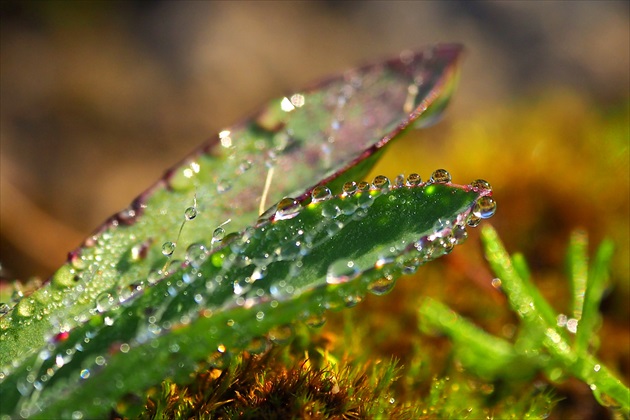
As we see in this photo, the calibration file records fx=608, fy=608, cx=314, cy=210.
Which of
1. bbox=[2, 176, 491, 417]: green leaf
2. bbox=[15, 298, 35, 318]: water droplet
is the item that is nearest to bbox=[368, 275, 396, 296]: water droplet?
bbox=[2, 176, 491, 417]: green leaf

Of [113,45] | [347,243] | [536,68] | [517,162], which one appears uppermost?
[113,45]

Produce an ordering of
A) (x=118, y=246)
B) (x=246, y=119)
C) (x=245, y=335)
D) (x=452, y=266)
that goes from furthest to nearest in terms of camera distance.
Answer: (x=452, y=266) < (x=246, y=119) < (x=118, y=246) < (x=245, y=335)

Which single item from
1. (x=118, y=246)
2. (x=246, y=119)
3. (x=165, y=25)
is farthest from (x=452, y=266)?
(x=165, y=25)

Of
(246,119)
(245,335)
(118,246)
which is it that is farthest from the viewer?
(246,119)

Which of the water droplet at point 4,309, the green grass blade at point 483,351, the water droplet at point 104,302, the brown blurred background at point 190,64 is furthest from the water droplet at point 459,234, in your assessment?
the brown blurred background at point 190,64

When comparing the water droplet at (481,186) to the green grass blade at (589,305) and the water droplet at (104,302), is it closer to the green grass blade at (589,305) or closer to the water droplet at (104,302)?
the green grass blade at (589,305)

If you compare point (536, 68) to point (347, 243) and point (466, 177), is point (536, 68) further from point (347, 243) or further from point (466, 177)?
point (347, 243)
